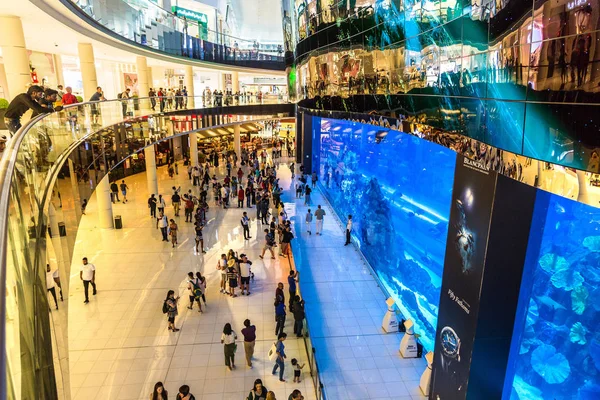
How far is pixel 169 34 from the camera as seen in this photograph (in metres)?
19.2

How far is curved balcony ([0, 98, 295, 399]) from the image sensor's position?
2057mm

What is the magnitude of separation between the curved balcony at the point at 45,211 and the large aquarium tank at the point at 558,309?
19.5 feet

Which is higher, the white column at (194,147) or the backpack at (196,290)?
the white column at (194,147)

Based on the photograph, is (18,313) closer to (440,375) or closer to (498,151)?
(498,151)

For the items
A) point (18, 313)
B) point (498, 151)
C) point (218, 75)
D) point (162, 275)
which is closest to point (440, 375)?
point (498, 151)

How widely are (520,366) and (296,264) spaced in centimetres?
810

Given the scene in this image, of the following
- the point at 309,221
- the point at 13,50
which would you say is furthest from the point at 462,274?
the point at 309,221

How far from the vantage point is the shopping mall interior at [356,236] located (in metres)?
4.18

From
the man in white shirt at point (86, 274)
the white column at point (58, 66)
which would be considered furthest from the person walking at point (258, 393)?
the white column at point (58, 66)

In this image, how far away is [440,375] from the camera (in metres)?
7.49

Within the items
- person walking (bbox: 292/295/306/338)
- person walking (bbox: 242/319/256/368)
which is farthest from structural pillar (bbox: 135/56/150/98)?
person walking (bbox: 242/319/256/368)

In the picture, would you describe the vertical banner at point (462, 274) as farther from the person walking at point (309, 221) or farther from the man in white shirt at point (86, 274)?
the person walking at point (309, 221)

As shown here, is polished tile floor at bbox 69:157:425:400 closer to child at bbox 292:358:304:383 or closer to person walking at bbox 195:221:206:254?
child at bbox 292:358:304:383

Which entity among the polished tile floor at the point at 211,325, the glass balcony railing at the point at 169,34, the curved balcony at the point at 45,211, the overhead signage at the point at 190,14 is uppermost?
the overhead signage at the point at 190,14
